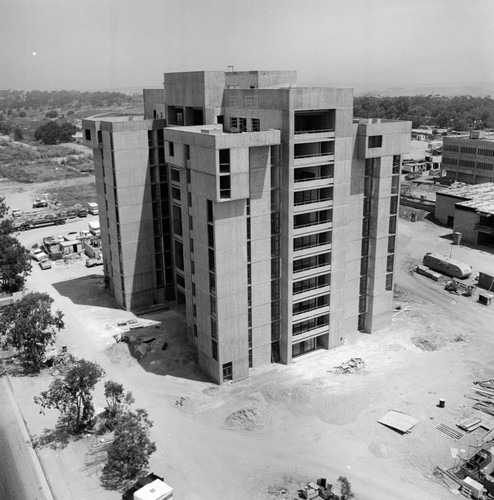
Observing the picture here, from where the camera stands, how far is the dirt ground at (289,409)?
35.1 metres

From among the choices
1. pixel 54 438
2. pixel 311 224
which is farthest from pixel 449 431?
pixel 54 438

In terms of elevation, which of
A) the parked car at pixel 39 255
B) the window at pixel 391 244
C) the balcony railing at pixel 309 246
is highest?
the balcony railing at pixel 309 246

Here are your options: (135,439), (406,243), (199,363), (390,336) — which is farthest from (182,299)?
(406,243)

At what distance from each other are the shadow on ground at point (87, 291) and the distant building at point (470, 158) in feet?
288

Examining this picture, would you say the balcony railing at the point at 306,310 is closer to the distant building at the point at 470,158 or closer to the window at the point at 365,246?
the window at the point at 365,246

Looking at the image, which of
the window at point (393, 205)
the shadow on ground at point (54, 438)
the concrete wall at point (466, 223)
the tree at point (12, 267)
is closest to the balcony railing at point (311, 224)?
the window at point (393, 205)

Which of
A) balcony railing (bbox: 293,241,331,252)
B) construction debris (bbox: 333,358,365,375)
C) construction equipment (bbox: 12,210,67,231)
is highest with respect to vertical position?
balcony railing (bbox: 293,241,331,252)

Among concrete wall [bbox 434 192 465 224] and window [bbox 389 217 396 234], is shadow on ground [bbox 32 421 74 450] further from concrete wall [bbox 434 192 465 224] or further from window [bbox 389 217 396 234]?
concrete wall [bbox 434 192 465 224]

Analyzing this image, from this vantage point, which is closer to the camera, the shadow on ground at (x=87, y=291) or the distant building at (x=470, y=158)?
the shadow on ground at (x=87, y=291)

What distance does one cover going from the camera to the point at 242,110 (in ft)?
156

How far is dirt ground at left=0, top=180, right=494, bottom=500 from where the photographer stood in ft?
115

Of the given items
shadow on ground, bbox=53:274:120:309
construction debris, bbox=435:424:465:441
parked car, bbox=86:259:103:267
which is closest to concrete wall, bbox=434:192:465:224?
parked car, bbox=86:259:103:267

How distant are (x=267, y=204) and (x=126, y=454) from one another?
74.2 ft

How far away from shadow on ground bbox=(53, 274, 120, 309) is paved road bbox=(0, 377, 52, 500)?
21.4 m
